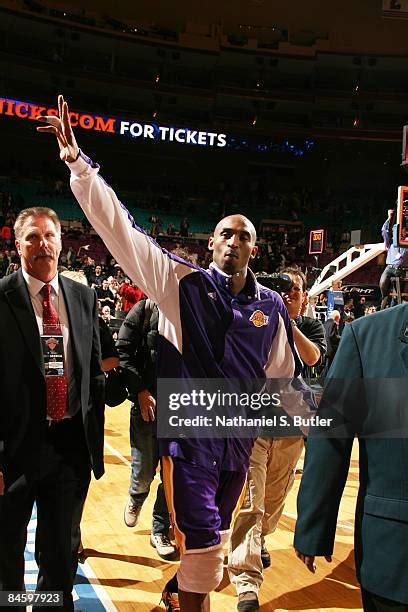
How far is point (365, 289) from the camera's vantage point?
69.9 feet

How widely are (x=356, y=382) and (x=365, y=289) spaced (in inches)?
800

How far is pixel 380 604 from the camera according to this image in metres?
1.60

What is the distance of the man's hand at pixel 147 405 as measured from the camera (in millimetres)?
3747

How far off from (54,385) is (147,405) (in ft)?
4.45

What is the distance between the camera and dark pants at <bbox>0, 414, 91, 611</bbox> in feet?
7.83

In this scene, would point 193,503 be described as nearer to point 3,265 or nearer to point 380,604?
point 380,604

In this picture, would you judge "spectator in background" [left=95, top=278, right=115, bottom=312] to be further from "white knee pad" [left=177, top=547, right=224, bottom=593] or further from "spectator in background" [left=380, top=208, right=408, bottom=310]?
"white knee pad" [left=177, top=547, right=224, bottom=593]


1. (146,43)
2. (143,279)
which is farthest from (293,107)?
(143,279)

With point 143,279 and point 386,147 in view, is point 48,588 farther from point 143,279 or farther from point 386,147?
point 386,147

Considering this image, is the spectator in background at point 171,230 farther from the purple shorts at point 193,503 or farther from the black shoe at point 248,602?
the purple shorts at point 193,503

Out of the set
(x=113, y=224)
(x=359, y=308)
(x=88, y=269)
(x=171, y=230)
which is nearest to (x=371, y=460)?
(x=113, y=224)

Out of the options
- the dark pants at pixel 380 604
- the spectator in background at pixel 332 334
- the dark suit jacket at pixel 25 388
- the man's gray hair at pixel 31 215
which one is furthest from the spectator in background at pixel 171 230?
the dark pants at pixel 380 604

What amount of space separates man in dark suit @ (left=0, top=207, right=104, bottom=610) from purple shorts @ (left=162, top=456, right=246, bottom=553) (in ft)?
1.10

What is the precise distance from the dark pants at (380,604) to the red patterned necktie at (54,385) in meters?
1.38
